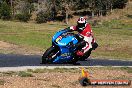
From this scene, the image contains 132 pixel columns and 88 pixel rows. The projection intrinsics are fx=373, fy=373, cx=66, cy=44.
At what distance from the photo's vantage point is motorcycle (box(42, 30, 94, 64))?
13797 mm

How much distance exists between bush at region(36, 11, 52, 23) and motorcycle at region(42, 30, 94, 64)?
3102 inches

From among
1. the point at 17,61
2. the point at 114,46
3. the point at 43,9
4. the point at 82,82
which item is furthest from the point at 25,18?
the point at 82,82

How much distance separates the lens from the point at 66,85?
959 cm

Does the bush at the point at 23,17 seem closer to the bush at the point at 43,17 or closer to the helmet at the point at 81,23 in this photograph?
the bush at the point at 43,17

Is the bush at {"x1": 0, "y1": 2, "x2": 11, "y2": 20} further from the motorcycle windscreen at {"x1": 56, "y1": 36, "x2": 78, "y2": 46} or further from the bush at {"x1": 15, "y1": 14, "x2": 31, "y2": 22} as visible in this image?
the motorcycle windscreen at {"x1": 56, "y1": 36, "x2": 78, "y2": 46}

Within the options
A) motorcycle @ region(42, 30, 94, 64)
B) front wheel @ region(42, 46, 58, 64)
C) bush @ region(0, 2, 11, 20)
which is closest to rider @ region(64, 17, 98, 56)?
motorcycle @ region(42, 30, 94, 64)

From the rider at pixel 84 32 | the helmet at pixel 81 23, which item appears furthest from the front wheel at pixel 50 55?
the helmet at pixel 81 23

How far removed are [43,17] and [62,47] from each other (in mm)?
80001

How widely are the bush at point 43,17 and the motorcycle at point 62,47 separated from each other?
7879 cm

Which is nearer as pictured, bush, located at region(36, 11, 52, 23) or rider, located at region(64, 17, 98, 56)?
rider, located at region(64, 17, 98, 56)

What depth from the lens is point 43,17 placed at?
93375 mm

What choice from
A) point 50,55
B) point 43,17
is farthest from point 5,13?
point 50,55

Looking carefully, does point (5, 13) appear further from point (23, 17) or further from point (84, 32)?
point (84, 32)

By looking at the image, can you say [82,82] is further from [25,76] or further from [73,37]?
[73,37]
